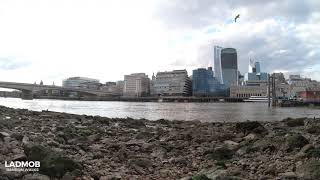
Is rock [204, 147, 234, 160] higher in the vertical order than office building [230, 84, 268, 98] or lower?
lower

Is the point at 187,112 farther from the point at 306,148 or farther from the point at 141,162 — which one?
the point at 141,162

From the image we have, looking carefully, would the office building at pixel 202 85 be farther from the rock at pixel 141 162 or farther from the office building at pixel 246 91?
the rock at pixel 141 162

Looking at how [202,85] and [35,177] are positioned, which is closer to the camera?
[35,177]

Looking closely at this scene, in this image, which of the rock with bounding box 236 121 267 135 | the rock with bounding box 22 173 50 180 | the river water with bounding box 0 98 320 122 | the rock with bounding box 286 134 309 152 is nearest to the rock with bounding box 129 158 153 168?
the rock with bounding box 22 173 50 180

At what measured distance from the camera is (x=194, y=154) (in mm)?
11625

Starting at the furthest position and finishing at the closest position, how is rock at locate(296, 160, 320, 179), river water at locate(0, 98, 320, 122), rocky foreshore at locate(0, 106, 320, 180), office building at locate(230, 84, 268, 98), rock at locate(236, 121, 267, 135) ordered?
office building at locate(230, 84, 268, 98) < river water at locate(0, 98, 320, 122) < rock at locate(236, 121, 267, 135) < rocky foreshore at locate(0, 106, 320, 180) < rock at locate(296, 160, 320, 179)

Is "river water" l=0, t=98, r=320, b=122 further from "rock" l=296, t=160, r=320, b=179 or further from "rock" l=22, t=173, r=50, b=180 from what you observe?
"rock" l=22, t=173, r=50, b=180

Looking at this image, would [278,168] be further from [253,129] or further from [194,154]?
[253,129]

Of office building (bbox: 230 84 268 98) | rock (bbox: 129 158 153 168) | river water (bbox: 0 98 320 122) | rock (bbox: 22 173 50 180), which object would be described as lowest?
river water (bbox: 0 98 320 122)

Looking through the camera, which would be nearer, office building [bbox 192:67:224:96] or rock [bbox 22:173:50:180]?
rock [bbox 22:173:50:180]

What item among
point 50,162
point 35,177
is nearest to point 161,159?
point 50,162

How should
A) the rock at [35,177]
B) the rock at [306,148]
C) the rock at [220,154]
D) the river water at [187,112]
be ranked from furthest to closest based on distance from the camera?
the river water at [187,112] → the rock at [220,154] → the rock at [306,148] → the rock at [35,177]

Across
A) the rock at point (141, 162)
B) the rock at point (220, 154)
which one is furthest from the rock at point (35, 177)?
the rock at point (220, 154)

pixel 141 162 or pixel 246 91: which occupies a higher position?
pixel 246 91
